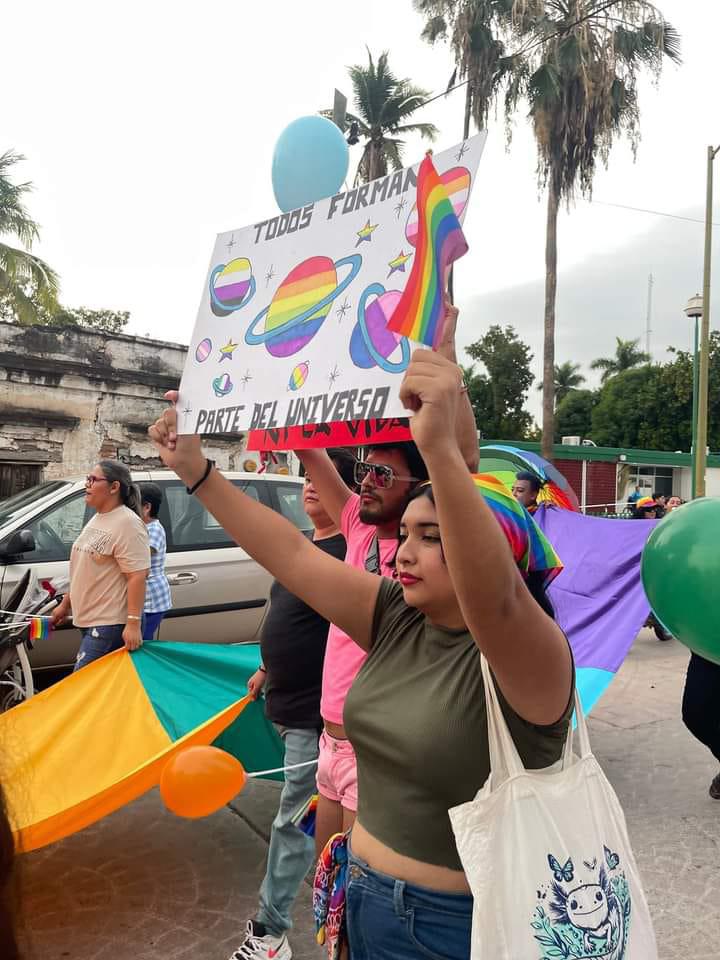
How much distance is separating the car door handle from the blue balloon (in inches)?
164

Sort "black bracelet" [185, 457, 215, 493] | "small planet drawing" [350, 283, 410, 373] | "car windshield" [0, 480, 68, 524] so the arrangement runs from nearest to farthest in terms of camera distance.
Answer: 1. "small planet drawing" [350, 283, 410, 373]
2. "black bracelet" [185, 457, 215, 493]
3. "car windshield" [0, 480, 68, 524]

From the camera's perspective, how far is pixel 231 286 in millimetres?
2316

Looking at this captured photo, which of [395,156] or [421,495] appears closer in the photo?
[421,495]

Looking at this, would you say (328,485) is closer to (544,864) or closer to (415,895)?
(415,895)

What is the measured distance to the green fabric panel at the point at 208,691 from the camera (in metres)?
3.79

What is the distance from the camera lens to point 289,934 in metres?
3.17

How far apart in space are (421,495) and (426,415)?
52 centimetres

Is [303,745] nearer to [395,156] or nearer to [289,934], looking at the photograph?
[289,934]

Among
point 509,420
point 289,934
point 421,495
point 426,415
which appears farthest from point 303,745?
point 509,420

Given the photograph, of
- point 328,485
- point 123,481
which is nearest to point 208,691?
point 123,481

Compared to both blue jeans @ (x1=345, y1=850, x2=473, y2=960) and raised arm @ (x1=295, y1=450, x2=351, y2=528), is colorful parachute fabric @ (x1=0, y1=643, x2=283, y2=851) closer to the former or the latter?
raised arm @ (x1=295, y1=450, x2=351, y2=528)

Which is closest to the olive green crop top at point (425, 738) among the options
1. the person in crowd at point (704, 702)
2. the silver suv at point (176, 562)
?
the person in crowd at point (704, 702)

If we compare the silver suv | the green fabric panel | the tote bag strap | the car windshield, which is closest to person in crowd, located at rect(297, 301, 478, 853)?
the tote bag strap

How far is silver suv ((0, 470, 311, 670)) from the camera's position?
234 inches
